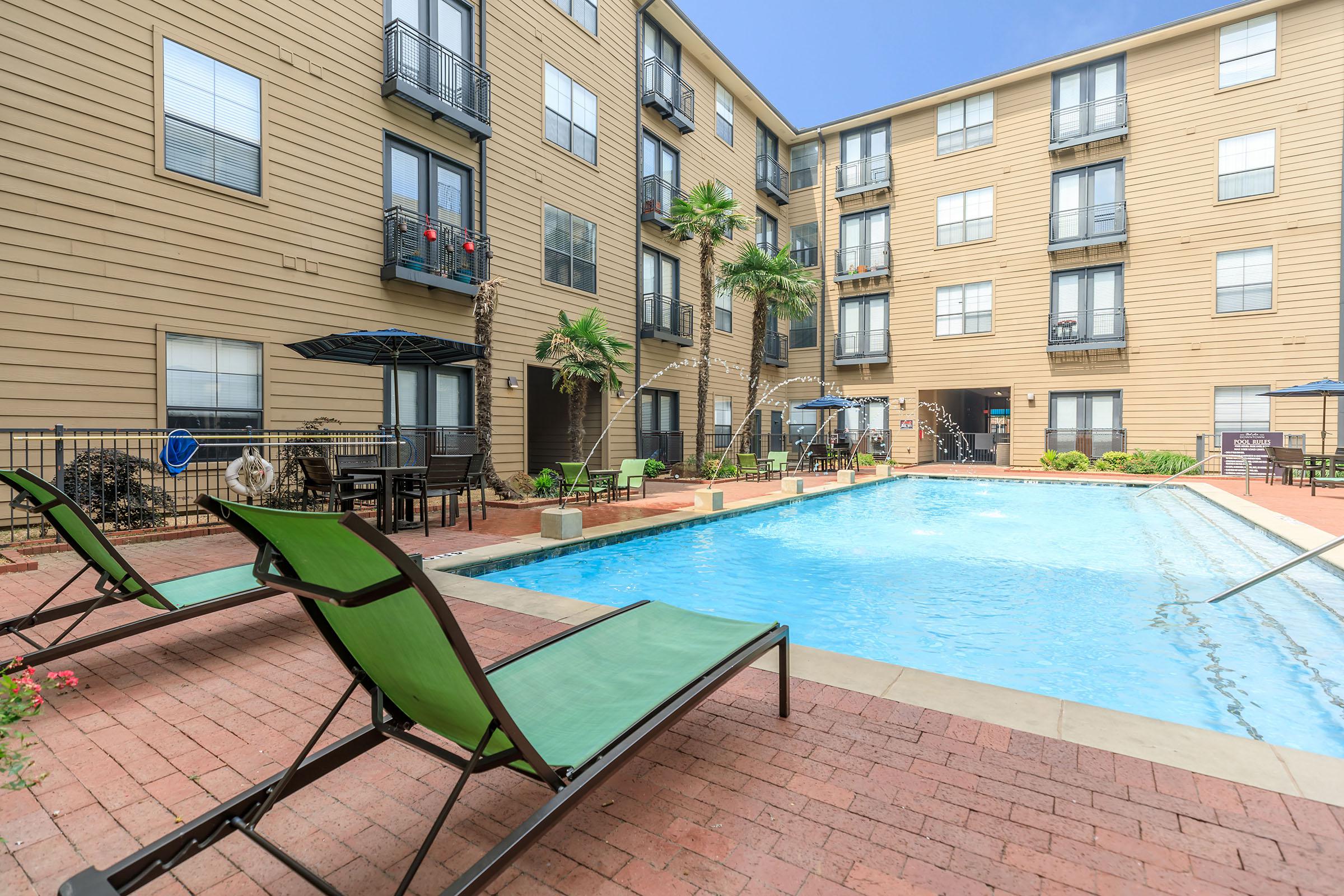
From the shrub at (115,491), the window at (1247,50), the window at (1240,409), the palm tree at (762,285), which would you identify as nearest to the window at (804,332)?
the palm tree at (762,285)

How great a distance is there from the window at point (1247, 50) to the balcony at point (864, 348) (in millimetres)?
10357

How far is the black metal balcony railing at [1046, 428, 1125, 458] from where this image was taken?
17359 millimetres

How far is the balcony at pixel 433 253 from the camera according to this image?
9.81 m

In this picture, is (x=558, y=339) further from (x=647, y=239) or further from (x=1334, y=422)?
(x=1334, y=422)

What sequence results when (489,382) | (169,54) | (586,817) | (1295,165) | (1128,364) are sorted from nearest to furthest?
(586,817) → (169,54) → (489,382) → (1295,165) → (1128,364)

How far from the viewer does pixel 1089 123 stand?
17.8m

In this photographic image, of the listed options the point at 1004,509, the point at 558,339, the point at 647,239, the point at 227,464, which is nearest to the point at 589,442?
the point at 558,339

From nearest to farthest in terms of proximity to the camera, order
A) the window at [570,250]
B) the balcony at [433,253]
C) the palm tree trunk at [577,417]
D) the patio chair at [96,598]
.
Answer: the patio chair at [96,598]
the balcony at [433,253]
the palm tree trunk at [577,417]
the window at [570,250]

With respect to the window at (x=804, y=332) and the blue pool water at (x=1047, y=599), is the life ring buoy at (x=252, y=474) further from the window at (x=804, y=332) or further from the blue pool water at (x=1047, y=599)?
the window at (x=804, y=332)

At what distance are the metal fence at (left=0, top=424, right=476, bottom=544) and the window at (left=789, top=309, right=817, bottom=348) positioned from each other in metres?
16.5

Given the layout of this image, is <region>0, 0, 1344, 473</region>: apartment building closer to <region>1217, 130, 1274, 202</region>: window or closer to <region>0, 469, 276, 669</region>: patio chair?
<region>1217, 130, 1274, 202</region>: window

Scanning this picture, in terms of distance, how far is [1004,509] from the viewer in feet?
35.8

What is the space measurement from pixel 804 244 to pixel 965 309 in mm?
6230

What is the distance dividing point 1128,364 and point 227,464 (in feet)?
67.3
